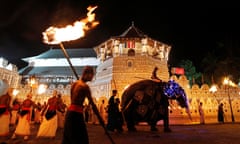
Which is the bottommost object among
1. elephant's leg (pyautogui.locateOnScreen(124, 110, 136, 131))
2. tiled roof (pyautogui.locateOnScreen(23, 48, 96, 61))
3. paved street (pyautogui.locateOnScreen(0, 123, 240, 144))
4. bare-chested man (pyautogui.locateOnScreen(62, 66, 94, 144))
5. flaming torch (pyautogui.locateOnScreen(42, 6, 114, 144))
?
paved street (pyautogui.locateOnScreen(0, 123, 240, 144))

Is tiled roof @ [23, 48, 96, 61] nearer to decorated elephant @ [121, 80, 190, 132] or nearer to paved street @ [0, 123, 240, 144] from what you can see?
decorated elephant @ [121, 80, 190, 132]

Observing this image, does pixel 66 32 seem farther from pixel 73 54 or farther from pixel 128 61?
pixel 73 54

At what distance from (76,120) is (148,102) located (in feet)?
20.1

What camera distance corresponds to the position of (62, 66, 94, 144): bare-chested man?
374 centimetres

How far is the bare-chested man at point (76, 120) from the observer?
374 centimetres

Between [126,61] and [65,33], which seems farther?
[126,61]

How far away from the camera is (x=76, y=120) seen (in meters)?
3.85

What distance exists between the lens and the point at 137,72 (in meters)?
30.5

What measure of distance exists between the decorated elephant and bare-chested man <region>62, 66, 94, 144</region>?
592 cm

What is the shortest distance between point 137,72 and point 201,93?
29.8ft

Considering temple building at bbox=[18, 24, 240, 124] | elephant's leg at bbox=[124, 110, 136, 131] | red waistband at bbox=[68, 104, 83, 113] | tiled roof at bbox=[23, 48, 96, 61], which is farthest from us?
tiled roof at bbox=[23, 48, 96, 61]

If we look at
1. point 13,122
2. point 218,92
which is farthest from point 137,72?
point 13,122

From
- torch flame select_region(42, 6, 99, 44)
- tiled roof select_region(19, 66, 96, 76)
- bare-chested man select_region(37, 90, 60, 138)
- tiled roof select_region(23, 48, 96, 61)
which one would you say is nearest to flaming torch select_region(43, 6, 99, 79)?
torch flame select_region(42, 6, 99, 44)

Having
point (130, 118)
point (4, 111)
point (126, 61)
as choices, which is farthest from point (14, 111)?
point (126, 61)
